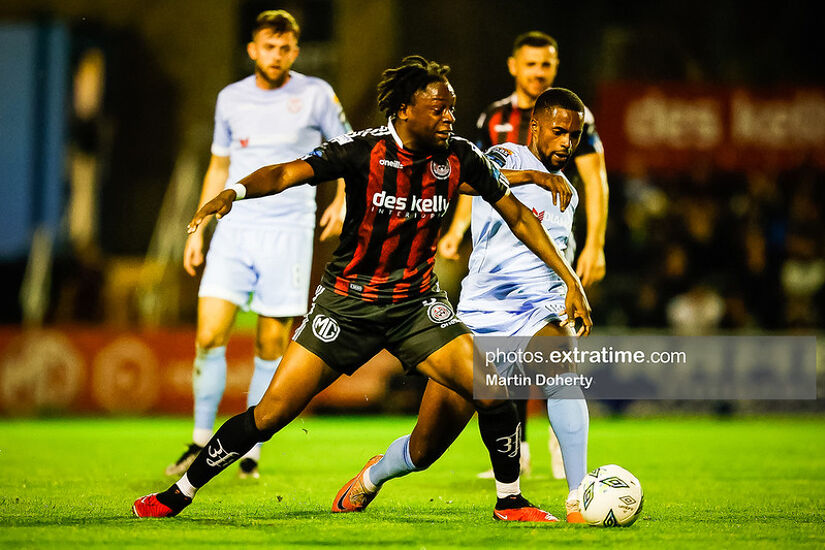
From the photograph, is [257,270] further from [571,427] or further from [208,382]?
[571,427]

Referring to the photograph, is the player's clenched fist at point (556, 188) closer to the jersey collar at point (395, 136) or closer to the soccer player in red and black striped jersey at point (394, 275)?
the soccer player in red and black striped jersey at point (394, 275)

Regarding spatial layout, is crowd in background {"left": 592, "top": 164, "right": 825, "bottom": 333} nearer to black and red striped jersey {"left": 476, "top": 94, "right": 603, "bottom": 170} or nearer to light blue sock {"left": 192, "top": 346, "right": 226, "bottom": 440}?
black and red striped jersey {"left": 476, "top": 94, "right": 603, "bottom": 170}

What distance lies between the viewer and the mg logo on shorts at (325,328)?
5.45 meters

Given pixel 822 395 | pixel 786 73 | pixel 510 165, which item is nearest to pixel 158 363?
pixel 822 395

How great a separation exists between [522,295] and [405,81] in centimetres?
133

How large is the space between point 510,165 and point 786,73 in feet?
44.6

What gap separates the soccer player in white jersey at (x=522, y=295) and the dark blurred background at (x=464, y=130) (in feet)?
22.3

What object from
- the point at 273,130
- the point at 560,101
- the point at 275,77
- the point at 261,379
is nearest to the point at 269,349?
the point at 261,379

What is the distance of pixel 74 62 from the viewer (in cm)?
1720

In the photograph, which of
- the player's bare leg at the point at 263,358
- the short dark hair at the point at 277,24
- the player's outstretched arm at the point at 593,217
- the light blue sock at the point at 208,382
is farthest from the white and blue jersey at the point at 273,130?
the player's outstretched arm at the point at 593,217

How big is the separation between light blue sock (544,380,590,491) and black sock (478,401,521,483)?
0.27m

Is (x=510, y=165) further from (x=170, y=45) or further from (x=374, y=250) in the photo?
Result: (x=170, y=45)

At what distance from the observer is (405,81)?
5484 mm

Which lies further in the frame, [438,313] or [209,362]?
[209,362]
